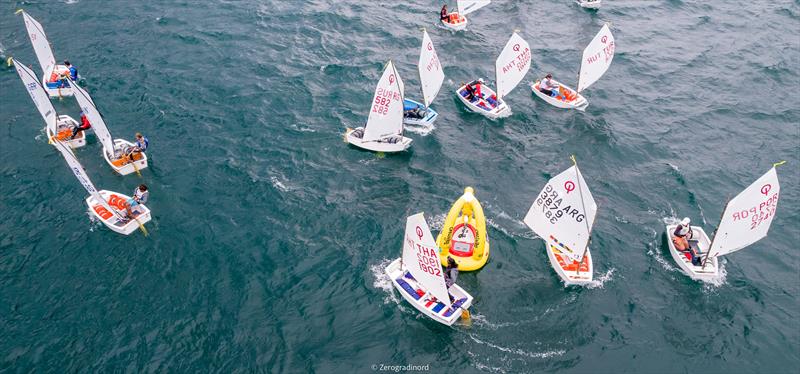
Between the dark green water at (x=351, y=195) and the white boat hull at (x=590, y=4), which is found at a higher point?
the white boat hull at (x=590, y=4)

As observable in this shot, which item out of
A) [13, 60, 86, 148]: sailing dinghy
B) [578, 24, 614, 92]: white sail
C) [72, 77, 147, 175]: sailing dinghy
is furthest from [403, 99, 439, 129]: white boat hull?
[13, 60, 86, 148]: sailing dinghy

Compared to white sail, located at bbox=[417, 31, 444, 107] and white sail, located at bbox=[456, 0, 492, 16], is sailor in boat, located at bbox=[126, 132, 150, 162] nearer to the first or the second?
white sail, located at bbox=[417, 31, 444, 107]

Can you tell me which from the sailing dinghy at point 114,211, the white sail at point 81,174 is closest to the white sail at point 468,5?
the sailing dinghy at point 114,211

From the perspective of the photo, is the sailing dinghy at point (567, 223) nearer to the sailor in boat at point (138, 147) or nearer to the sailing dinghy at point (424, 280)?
the sailing dinghy at point (424, 280)

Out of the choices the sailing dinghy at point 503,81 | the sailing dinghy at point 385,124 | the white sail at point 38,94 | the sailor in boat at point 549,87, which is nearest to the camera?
the white sail at point 38,94

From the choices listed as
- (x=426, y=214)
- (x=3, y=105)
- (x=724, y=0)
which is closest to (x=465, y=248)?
(x=426, y=214)

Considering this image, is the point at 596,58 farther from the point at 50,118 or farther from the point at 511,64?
the point at 50,118
